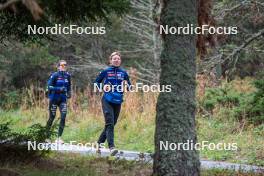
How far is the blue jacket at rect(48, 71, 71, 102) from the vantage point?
12.5 metres

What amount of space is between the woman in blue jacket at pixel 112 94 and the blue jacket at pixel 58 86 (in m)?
2.25

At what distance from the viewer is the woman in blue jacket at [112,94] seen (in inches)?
401

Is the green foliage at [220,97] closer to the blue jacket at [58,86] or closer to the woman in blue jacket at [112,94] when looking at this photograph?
the blue jacket at [58,86]

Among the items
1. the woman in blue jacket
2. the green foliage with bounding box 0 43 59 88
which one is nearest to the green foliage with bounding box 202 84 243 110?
the woman in blue jacket

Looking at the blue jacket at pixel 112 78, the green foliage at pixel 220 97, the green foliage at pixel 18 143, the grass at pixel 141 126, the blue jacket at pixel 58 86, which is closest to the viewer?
the green foliage at pixel 18 143

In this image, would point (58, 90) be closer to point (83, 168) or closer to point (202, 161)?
point (202, 161)

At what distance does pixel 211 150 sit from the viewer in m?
11.9

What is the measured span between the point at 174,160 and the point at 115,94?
3564 mm

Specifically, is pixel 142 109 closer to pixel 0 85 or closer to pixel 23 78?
pixel 0 85

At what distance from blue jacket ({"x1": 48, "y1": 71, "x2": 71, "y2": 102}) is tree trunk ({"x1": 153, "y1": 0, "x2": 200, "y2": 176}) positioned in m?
5.90

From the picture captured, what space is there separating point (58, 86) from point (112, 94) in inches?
105

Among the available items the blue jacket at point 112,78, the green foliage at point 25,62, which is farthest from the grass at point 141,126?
the green foliage at point 25,62

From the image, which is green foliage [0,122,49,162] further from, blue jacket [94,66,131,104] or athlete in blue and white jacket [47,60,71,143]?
athlete in blue and white jacket [47,60,71,143]

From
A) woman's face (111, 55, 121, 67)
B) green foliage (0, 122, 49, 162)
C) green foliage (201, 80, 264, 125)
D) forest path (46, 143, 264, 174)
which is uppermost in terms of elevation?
woman's face (111, 55, 121, 67)
